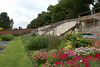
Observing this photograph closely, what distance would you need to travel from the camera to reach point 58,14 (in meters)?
28.7

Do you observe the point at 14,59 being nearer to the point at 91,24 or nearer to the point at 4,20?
the point at 91,24

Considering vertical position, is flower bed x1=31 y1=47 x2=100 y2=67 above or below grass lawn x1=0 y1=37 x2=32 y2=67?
above

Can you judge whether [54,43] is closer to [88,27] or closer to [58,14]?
[88,27]

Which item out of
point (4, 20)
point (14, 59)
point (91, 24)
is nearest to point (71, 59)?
point (14, 59)

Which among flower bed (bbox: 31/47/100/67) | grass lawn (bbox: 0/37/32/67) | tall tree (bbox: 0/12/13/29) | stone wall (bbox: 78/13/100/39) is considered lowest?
grass lawn (bbox: 0/37/32/67)

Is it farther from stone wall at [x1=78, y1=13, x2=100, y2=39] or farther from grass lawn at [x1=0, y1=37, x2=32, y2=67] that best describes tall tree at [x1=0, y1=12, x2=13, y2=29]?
grass lawn at [x1=0, y1=37, x2=32, y2=67]

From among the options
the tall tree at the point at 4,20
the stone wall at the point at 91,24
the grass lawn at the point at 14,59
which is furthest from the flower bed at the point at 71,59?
the tall tree at the point at 4,20

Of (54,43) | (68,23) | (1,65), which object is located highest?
(68,23)

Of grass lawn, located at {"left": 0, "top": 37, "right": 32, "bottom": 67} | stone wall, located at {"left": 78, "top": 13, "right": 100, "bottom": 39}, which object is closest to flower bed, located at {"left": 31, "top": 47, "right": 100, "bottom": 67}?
grass lawn, located at {"left": 0, "top": 37, "right": 32, "bottom": 67}

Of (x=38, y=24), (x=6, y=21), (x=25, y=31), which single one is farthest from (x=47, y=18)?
(x=6, y=21)

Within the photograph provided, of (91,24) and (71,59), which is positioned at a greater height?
(91,24)

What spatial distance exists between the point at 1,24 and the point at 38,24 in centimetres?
1846

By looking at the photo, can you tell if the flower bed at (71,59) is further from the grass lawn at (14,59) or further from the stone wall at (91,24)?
the stone wall at (91,24)

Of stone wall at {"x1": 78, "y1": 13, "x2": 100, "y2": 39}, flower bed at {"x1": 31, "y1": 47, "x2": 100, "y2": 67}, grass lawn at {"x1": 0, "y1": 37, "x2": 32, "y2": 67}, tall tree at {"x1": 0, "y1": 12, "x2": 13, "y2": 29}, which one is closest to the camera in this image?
flower bed at {"x1": 31, "y1": 47, "x2": 100, "y2": 67}
